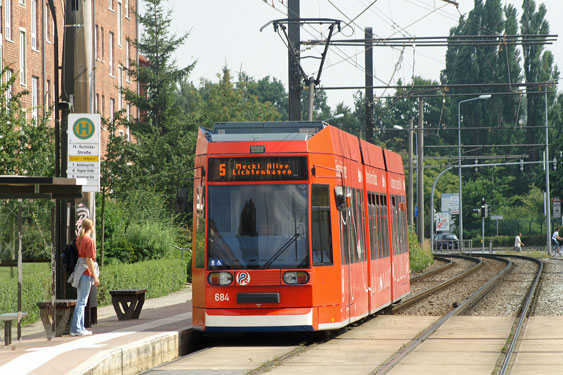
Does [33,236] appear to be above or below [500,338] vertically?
above

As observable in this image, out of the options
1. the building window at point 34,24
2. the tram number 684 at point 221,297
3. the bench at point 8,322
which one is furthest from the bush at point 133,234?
the building window at point 34,24

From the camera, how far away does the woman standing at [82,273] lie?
1503cm

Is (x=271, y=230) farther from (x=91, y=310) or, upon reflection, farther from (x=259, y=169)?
(x=91, y=310)

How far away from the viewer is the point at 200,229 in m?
15.7

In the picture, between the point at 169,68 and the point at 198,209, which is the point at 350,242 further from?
the point at 169,68

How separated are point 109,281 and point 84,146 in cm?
853

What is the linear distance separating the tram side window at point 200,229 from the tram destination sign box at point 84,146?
145cm

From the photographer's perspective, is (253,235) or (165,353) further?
(253,235)

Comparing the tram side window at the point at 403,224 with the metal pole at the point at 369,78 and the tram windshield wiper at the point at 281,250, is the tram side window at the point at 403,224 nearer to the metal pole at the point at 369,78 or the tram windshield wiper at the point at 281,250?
the tram windshield wiper at the point at 281,250

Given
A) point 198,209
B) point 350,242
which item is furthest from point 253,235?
point 350,242

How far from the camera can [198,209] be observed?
15.8 m

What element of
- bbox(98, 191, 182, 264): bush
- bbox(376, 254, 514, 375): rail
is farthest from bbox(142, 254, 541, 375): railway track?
bbox(98, 191, 182, 264): bush

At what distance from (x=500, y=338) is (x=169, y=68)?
33317mm

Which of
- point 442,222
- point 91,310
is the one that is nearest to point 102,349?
point 91,310
